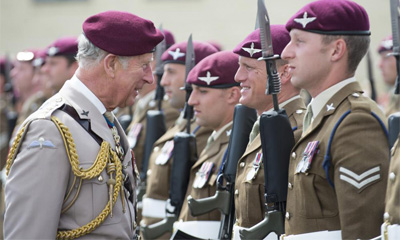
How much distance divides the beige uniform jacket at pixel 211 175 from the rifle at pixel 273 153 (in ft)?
3.99

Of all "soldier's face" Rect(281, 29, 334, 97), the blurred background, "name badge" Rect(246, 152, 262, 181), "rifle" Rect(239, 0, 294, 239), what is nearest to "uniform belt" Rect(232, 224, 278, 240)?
"rifle" Rect(239, 0, 294, 239)

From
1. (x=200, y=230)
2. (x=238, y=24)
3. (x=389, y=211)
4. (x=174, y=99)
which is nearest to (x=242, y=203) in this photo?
(x=200, y=230)

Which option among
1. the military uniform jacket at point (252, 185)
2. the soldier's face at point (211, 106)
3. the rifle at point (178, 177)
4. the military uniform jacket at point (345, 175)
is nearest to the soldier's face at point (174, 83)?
the rifle at point (178, 177)

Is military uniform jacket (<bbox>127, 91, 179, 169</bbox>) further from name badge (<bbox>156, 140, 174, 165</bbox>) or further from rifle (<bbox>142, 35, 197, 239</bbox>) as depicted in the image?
rifle (<bbox>142, 35, 197, 239</bbox>)

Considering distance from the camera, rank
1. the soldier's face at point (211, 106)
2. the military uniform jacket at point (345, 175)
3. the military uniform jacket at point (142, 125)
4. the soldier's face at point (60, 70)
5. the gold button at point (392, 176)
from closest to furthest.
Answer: the gold button at point (392, 176)
the military uniform jacket at point (345, 175)
the soldier's face at point (211, 106)
the military uniform jacket at point (142, 125)
the soldier's face at point (60, 70)

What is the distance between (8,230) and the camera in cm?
342

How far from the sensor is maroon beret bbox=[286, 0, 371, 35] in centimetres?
407

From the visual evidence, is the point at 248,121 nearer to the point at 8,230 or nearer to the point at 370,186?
the point at 370,186

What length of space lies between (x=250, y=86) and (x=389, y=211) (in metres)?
1.79

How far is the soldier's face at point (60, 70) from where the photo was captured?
8531 millimetres

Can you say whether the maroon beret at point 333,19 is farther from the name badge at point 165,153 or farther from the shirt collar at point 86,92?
the name badge at point 165,153

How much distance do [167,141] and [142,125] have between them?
116 cm

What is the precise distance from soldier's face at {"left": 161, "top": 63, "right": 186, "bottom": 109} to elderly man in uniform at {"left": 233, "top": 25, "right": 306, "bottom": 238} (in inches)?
85.0

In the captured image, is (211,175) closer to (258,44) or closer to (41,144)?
Answer: (258,44)
